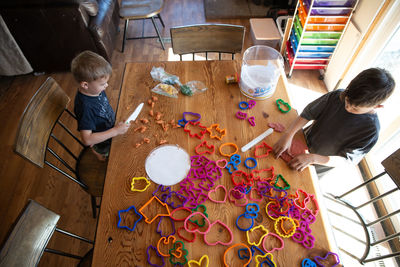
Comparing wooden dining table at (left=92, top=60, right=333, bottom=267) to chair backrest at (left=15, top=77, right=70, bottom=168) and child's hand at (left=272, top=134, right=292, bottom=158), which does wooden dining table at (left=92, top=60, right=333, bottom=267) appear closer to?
child's hand at (left=272, top=134, right=292, bottom=158)

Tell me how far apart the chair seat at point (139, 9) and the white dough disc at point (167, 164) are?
1963 mm

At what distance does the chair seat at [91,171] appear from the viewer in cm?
138

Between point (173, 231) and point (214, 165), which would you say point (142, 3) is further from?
point (173, 231)

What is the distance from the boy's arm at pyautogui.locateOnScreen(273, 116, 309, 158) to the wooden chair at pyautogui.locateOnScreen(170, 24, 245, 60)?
730 mm

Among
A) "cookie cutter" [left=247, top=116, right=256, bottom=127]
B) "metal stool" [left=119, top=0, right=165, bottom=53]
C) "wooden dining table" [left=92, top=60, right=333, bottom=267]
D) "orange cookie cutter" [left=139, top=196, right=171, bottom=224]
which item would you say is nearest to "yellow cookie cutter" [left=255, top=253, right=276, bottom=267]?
"wooden dining table" [left=92, top=60, right=333, bottom=267]

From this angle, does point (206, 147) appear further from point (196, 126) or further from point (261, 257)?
point (261, 257)

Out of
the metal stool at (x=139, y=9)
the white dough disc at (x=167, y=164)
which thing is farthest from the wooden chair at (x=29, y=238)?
the metal stool at (x=139, y=9)

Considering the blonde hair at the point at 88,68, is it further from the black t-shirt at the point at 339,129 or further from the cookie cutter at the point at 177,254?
the black t-shirt at the point at 339,129

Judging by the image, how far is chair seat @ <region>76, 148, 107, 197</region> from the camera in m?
1.38

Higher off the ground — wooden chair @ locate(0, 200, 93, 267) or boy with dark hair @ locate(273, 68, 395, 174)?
wooden chair @ locate(0, 200, 93, 267)

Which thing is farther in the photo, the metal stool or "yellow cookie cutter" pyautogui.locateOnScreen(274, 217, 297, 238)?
the metal stool

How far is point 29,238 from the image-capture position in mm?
814

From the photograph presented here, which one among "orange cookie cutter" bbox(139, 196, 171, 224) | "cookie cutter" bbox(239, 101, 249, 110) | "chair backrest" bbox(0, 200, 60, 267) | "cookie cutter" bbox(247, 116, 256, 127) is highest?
"chair backrest" bbox(0, 200, 60, 267)

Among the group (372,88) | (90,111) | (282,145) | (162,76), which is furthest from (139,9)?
(372,88)
